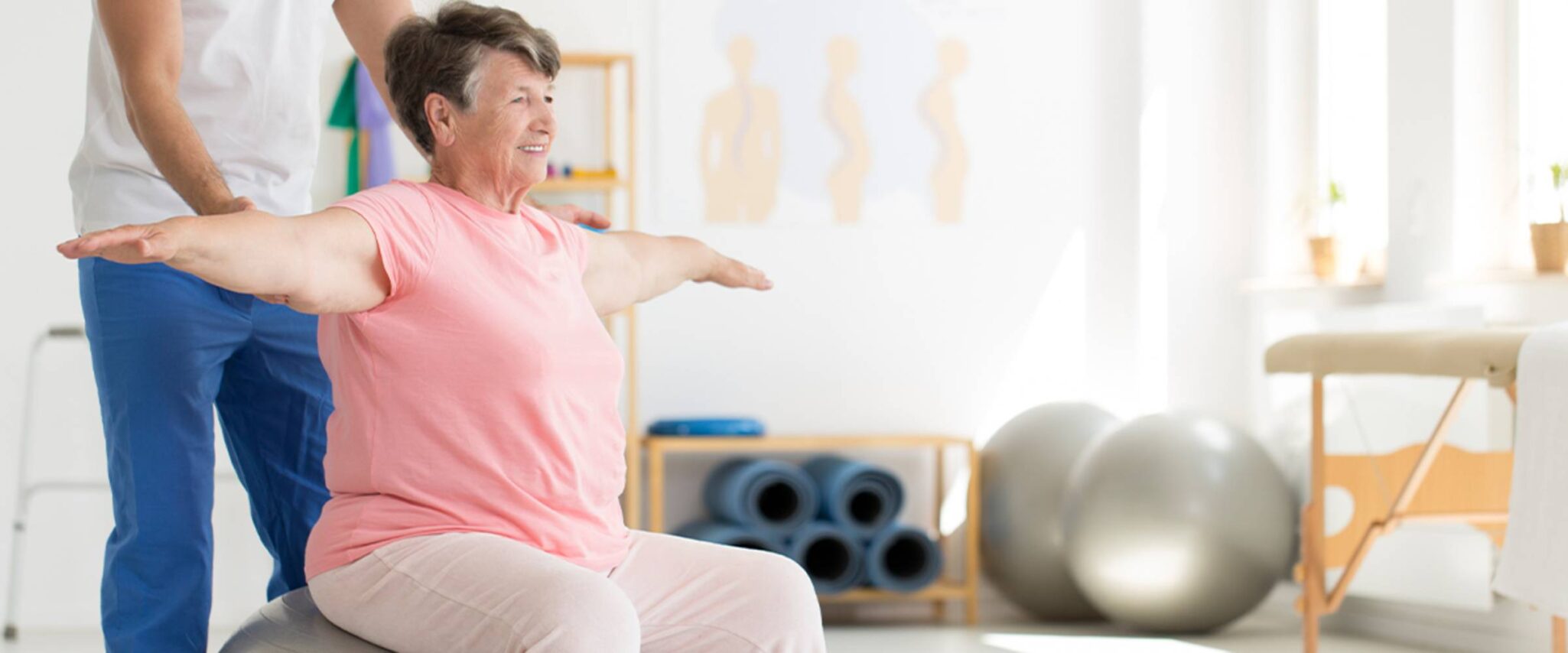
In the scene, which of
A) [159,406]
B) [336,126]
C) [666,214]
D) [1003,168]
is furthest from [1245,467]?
[159,406]

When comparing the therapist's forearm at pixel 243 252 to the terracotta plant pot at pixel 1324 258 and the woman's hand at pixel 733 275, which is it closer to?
the woman's hand at pixel 733 275

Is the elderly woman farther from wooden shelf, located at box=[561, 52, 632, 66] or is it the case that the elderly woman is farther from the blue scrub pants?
wooden shelf, located at box=[561, 52, 632, 66]

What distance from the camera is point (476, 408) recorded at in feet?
5.38

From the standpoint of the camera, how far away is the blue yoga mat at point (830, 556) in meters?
4.36

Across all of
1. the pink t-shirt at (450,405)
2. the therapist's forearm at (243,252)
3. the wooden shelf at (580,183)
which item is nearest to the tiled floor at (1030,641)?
the wooden shelf at (580,183)

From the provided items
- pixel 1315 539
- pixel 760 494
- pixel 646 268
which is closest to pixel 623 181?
pixel 760 494

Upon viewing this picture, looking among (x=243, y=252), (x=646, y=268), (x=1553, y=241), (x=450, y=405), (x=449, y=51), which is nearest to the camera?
(x=243, y=252)

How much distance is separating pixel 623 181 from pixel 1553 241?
2358mm

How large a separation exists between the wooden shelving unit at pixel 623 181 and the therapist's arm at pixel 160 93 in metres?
2.48

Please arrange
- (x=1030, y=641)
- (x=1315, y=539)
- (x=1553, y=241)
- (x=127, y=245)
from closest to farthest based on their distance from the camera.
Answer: (x=127, y=245)
(x=1315, y=539)
(x=1553, y=241)
(x=1030, y=641)

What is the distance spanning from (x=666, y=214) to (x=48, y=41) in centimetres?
177

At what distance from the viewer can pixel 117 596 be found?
1850 millimetres

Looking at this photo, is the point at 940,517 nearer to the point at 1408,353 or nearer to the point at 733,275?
the point at 1408,353

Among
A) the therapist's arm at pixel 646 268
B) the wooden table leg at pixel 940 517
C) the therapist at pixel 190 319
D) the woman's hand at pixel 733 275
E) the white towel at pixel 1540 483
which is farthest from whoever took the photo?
the wooden table leg at pixel 940 517
